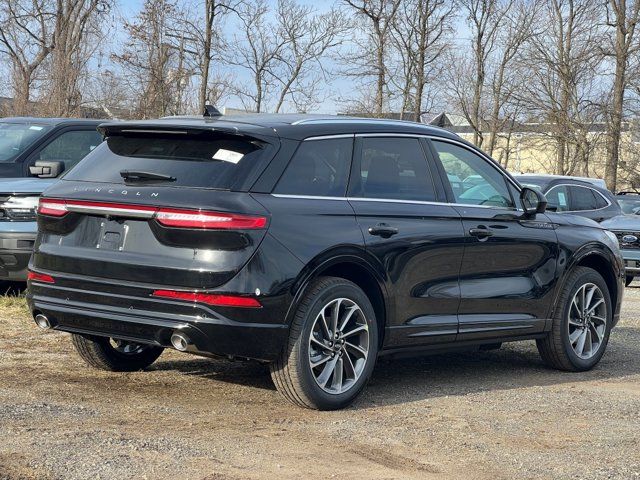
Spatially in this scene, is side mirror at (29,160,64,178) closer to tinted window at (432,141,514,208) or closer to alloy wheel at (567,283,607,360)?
tinted window at (432,141,514,208)

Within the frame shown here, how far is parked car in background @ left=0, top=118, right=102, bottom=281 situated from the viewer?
1007cm

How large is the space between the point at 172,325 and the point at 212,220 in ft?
1.98

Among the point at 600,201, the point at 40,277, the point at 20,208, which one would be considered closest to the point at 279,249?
the point at 40,277

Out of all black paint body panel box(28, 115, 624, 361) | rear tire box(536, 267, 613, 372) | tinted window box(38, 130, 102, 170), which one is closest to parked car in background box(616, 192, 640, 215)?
tinted window box(38, 130, 102, 170)

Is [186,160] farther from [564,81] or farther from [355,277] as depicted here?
[564,81]

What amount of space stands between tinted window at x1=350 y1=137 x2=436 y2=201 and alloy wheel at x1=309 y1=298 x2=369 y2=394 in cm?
74

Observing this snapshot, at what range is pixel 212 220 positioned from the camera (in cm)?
574

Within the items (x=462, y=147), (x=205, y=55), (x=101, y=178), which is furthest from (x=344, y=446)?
(x=205, y=55)

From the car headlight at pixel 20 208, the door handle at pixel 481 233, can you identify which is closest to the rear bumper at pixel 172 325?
the door handle at pixel 481 233

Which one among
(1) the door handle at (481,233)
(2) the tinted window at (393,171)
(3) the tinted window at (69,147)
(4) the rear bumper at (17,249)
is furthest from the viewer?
(3) the tinted window at (69,147)

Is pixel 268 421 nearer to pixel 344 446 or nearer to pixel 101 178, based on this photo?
pixel 344 446

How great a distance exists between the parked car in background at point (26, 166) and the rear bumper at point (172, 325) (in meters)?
4.10

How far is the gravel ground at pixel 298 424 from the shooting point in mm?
4965

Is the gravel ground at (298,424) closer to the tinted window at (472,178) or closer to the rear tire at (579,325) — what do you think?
the rear tire at (579,325)
